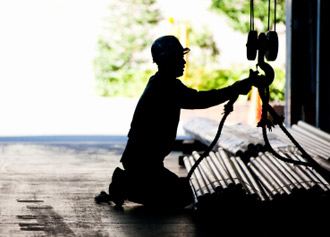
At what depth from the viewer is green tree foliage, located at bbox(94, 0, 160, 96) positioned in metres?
18.0

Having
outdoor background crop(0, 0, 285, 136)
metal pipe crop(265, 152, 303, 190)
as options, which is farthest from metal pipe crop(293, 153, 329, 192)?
outdoor background crop(0, 0, 285, 136)

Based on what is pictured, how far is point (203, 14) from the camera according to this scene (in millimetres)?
17938

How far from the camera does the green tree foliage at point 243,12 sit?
17344 mm

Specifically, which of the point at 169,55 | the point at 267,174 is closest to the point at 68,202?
the point at 169,55

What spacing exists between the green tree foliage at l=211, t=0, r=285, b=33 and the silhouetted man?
39.1 feet

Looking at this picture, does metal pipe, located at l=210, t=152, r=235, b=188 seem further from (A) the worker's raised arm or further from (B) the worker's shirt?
(A) the worker's raised arm

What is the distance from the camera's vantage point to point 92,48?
18.5 m

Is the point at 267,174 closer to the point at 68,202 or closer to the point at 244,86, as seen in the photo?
the point at 244,86

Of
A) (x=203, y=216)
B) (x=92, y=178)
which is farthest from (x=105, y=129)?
(x=203, y=216)

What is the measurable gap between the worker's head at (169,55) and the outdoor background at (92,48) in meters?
10.5

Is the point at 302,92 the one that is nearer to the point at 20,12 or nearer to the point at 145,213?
the point at 145,213

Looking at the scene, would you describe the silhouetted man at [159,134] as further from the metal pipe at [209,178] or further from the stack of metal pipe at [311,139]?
the stack of metal pipe at [311,139]

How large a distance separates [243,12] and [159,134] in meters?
12.3

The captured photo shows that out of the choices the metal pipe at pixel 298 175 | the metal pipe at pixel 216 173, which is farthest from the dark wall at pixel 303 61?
the metal pipe at pixel 298 175
